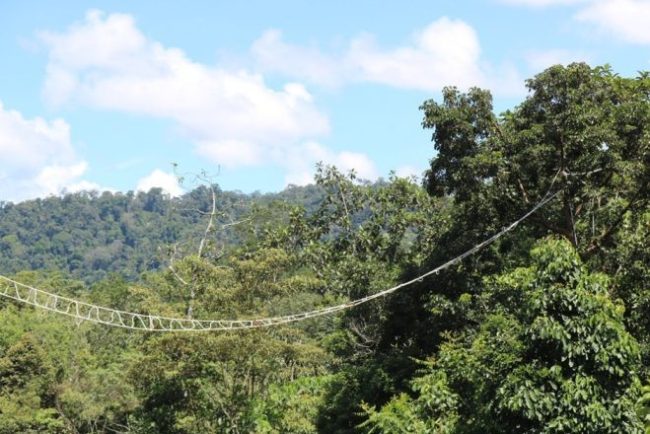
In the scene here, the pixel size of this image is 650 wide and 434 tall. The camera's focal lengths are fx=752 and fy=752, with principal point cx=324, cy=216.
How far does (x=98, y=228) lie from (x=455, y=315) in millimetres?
116740

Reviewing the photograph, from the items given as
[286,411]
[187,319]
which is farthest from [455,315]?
[286,411]

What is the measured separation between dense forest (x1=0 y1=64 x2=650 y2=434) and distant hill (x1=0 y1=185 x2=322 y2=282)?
7476cm

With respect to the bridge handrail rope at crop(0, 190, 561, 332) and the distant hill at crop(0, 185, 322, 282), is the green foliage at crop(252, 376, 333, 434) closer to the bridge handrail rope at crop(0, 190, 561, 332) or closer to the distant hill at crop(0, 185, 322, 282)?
the bridge handrail rope at crop(0, 190, 561, 332)

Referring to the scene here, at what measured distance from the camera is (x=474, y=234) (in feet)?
45.3

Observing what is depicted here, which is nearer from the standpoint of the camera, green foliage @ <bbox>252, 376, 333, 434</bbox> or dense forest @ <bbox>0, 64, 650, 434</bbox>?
dense forest @ <bbox>0, 64, 650, 434</bbox>

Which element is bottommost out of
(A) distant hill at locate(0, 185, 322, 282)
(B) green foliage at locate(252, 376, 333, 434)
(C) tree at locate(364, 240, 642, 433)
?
(B) green foliage at locate(252, 376, 333, 434)

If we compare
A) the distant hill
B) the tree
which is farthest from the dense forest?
the distant hill

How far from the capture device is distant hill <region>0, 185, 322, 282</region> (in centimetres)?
11006

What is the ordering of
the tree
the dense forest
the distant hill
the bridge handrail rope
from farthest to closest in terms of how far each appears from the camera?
the distant hill, the bridge handrail rope, the dense forest, the tree

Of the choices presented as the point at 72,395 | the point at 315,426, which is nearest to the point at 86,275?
the point at 72,395

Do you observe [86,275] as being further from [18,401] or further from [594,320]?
[594,320]

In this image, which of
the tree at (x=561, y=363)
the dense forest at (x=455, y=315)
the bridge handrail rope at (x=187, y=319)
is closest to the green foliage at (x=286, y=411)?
the dense forest at (x=455, y=315)

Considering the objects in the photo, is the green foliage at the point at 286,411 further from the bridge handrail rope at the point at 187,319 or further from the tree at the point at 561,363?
the tree at the point at 561,363

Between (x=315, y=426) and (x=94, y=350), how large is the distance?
19.9m
